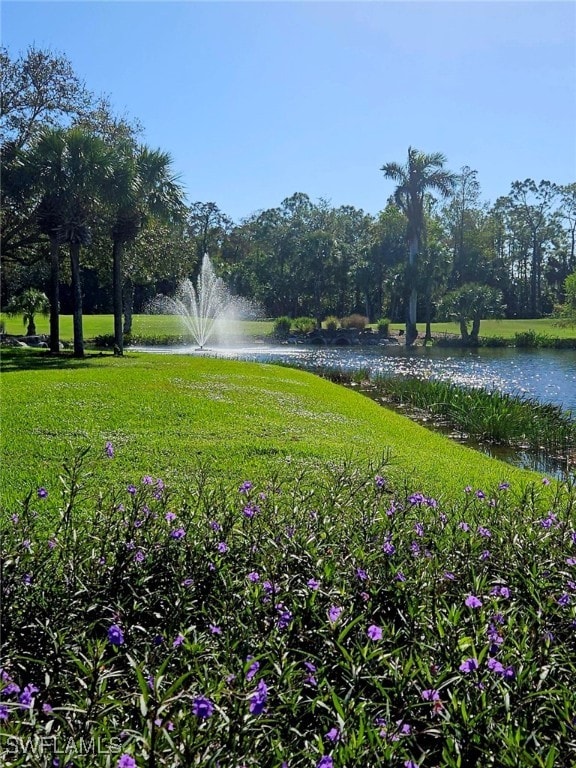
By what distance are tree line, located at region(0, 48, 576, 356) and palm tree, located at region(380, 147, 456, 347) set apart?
0.28 ft

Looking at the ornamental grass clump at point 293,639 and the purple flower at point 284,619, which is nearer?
the ornamental grass clump at point 293,639

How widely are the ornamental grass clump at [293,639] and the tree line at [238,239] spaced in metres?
18.3

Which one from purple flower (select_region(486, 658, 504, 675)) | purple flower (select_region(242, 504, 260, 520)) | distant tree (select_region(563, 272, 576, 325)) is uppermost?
distant tree (select_region(563, 272, 576, 325))

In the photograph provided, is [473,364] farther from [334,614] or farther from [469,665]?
[469,665]

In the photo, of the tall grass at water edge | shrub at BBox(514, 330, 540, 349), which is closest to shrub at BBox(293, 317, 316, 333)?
shrub at BBox(514, 330, 540, 349)

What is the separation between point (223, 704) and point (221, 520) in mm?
1634

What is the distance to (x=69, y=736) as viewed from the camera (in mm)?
1818

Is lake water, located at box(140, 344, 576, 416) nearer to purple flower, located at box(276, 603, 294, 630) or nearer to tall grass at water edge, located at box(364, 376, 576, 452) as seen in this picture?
tall grass at water edge, located at box(364, 376, 576, 452)

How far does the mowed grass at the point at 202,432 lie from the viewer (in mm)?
6625

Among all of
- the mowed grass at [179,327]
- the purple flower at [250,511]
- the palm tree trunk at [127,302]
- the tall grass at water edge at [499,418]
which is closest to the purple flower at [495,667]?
the purple flower at [250,511]

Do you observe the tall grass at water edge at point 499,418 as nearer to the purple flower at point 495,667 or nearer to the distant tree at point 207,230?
the purple flower at point 495,667

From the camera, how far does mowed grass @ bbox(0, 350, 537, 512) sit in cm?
662

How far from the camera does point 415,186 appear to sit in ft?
158

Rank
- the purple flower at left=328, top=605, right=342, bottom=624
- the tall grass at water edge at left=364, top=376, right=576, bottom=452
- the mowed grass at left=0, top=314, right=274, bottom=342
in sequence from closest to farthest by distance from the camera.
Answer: the purple flower at left=328, top=605, right=342, bottom=624, the tall grass at water edge at left=364, top=376, right=576, bottom=452, the mowed grass at left=0, top=314, right=274, bottom=342
